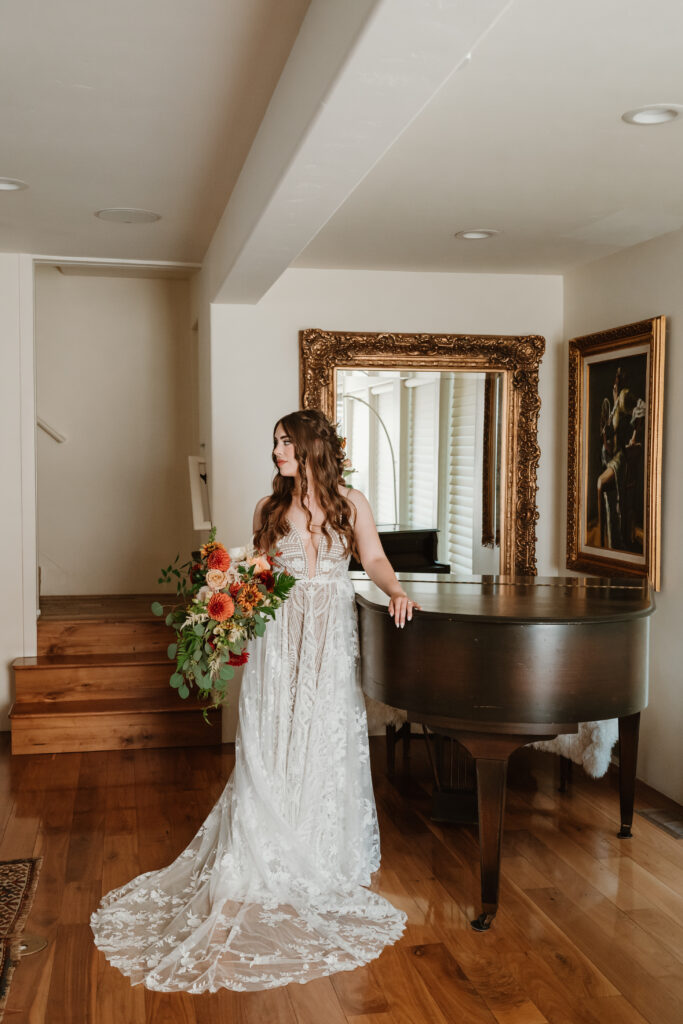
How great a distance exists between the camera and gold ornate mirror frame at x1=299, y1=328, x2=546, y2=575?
5.21 m

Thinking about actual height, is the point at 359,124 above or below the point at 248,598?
above

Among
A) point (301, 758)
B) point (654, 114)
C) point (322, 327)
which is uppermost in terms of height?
point (654, 114)

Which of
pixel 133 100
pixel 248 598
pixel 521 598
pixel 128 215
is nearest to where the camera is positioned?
pixel 133 100

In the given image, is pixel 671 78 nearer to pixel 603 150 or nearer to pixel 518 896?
pixel 603 150

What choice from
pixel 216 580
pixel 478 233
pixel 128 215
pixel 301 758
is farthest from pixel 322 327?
pixel 301 758

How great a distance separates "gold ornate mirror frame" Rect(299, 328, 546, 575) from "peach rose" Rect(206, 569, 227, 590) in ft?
7.67

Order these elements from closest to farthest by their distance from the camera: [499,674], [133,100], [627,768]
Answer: [133,100] → [499,674] → [627,768]

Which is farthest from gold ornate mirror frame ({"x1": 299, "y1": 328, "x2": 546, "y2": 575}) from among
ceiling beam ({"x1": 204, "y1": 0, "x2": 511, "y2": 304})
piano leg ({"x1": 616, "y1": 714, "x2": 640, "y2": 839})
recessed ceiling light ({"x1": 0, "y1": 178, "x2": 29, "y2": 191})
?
recessed ceiling light ({"x1": 0, "y1": 178, "x2": 29, "y2": 191})

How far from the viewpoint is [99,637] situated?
5457 millimetres

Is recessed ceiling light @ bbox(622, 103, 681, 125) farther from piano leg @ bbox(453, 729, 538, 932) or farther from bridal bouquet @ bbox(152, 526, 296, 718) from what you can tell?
piano leg @ bbox(453, 729, 538, 932)

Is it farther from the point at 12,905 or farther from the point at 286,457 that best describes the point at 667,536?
the point at 12,905

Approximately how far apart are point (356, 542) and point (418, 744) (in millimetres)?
2206

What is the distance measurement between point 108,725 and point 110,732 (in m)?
0.04

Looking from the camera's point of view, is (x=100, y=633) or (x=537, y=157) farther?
(x=100, y=633)
